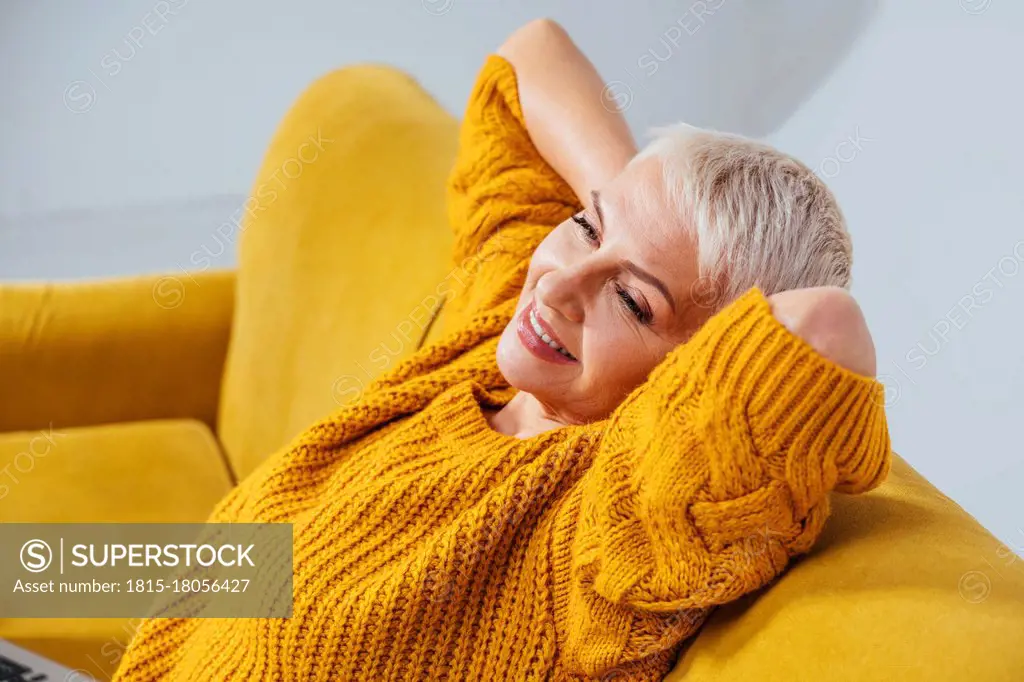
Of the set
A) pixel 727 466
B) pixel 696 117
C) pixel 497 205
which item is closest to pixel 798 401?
pixel 727 466

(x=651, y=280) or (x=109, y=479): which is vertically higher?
(x=109, y=479)

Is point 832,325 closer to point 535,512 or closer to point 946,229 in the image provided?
point 535,512

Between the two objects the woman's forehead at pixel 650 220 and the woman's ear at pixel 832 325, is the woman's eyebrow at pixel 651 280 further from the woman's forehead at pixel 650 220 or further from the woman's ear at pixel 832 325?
the woman's ear at pixel 832 325

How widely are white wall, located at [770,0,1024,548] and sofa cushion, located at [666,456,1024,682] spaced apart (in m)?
0.54

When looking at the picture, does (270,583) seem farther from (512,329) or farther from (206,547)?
(512,329)

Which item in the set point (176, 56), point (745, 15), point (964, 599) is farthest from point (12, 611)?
point (176, 56)

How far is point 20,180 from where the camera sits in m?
3.84

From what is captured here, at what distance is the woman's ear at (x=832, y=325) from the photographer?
0.91 metres

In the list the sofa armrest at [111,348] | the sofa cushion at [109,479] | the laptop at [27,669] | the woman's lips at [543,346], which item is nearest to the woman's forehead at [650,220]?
the woman's lips at [543,346]

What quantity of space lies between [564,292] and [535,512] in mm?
216

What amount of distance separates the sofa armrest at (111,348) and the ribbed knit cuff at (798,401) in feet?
4.37

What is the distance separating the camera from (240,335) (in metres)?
1.98

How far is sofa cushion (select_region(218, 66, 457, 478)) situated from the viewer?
65.7 inches

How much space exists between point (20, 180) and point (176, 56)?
2.42 ft
